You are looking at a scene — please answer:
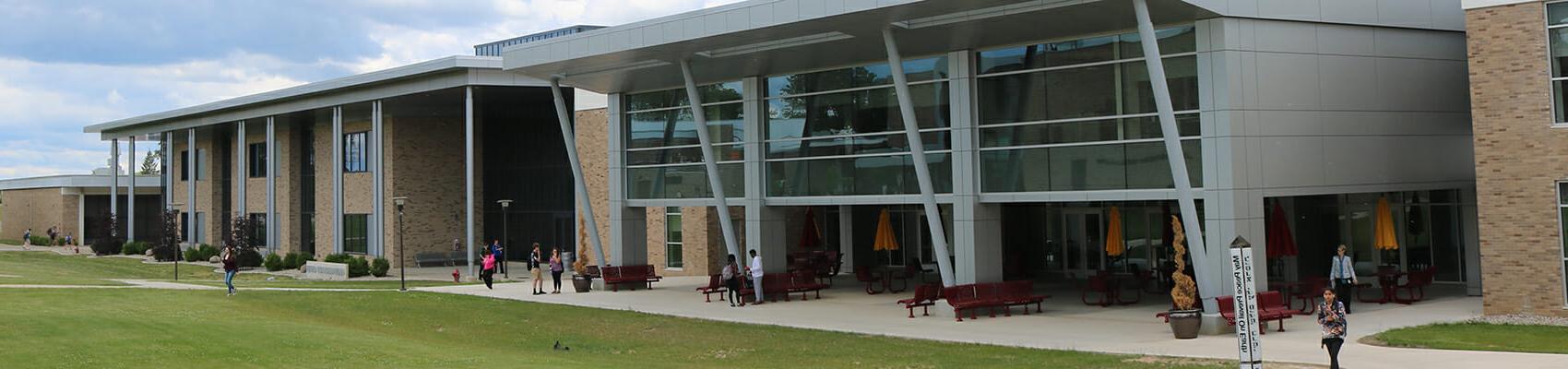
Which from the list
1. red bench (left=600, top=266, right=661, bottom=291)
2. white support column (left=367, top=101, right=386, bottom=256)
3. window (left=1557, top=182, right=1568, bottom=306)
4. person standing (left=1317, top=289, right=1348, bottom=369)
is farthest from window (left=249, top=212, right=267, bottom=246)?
person standing (left=1317, top=289, right=1348, bottom=369)

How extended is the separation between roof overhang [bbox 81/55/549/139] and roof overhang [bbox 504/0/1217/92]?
11.3 metres

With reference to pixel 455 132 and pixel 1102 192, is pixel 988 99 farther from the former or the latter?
pixel 455 132

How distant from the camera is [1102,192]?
23.6 metres

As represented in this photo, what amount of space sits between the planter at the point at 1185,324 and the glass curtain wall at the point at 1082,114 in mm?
2898

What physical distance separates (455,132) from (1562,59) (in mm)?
43046

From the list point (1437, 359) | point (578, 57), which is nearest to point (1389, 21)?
point (1437, 359)

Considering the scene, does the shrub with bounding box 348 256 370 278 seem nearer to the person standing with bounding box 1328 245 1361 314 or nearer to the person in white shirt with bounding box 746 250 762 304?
the person in white shirt with bounding box 746 250 762 304

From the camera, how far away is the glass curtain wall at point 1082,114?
22.7m

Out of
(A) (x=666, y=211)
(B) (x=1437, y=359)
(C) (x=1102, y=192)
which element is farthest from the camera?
(A) (x=666, y=211)

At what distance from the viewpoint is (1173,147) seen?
68.8 feet

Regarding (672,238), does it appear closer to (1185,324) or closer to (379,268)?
(379,268)

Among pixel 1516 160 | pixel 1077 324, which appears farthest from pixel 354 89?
pixel 1516 160

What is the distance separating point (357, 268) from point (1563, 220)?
3662 centimetres

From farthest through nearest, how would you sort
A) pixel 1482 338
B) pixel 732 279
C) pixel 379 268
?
1. pixel 379 268
2. pixel 732 279
3. pixel 1482 338
